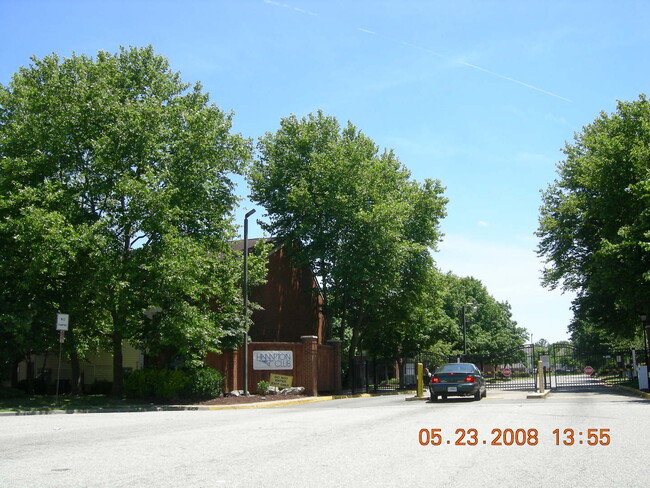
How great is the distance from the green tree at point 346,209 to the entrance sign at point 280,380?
730 centimetres

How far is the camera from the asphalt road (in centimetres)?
705

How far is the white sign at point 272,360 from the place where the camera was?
29627 mm

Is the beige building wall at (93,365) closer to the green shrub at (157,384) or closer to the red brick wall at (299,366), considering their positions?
the red brick wall at (299,366)

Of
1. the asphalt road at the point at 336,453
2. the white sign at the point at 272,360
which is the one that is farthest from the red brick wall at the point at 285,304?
the asphalt road at the point at 336,453

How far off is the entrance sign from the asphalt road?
50.4 feet

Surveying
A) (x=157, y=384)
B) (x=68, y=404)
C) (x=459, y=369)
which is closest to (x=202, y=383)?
(x=157, y=384)

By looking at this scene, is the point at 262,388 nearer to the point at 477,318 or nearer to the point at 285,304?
the point at 285,304

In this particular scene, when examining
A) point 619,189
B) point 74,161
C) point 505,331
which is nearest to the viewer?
point 74,161

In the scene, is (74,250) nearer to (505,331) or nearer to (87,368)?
(87,368)

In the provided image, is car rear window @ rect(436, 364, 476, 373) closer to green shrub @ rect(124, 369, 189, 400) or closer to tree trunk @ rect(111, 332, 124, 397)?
green shrub @ rect(124, 369, 189, 400)

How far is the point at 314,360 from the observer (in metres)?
31.7

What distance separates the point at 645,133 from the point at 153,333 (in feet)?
82.0

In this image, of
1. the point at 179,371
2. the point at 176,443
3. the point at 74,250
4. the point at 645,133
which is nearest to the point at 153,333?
the point at 179,371

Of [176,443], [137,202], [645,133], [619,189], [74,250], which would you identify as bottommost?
[176,443]
